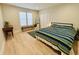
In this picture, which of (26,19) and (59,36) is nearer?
(59,36)

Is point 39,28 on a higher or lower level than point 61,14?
lower

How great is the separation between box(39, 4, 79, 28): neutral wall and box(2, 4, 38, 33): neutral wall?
15cm

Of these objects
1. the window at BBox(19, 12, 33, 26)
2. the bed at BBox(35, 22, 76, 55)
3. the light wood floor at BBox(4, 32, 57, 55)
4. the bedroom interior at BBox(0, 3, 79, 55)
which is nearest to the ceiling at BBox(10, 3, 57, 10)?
the bedroom interior at BBox(0, 3, 79, 55)

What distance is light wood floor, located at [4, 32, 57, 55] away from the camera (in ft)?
3.93

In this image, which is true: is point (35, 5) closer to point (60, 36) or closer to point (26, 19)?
point (26, 19)

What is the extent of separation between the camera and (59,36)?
116 cm

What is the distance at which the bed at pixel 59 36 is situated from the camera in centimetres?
112

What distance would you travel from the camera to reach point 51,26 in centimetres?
124

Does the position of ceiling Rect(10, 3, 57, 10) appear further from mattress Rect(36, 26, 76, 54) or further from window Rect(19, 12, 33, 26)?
mattress Rect(36, 26, 76, 54)

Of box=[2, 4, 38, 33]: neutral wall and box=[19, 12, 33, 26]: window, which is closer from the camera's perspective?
box=[2, 4, 38, 33]: neutral wall

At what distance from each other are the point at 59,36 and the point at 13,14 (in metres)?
0.72

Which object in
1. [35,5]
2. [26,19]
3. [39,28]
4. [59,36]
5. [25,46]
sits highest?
[35,5]

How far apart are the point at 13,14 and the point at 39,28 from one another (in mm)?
426

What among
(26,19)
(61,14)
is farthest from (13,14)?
(61,14)
